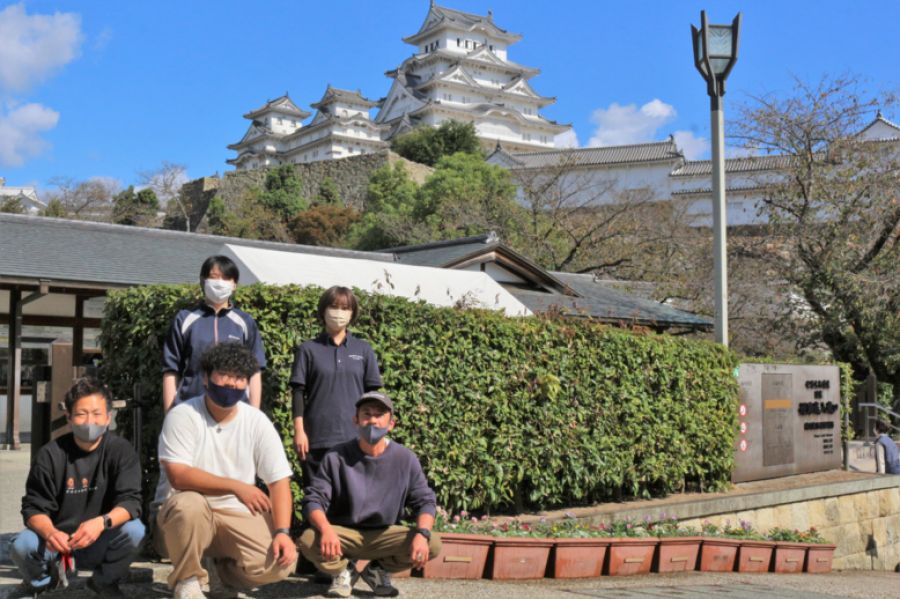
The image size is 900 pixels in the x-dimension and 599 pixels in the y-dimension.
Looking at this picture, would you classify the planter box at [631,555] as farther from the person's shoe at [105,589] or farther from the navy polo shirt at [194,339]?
the person's shoe at [105,589]

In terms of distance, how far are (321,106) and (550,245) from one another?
172 feet

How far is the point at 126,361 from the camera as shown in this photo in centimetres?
618

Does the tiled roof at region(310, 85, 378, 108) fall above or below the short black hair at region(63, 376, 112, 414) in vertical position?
above

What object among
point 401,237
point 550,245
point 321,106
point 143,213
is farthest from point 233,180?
point 550,245

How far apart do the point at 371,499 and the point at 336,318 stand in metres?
1.17

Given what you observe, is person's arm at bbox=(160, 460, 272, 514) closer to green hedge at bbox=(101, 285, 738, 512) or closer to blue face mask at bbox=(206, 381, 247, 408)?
blue face mask at bbox=(206, 381, 247, 408)

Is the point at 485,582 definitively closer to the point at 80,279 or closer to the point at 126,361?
the point at 126,361

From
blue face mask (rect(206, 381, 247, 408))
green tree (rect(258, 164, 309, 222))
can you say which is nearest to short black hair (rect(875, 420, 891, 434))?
blue face mask (rect(206, 381, 247, 408))

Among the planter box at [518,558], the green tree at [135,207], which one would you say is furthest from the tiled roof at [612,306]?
the green tree at [135,207]

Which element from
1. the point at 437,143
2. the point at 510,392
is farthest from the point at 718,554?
the point at 437,143

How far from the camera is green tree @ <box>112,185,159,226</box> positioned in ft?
168

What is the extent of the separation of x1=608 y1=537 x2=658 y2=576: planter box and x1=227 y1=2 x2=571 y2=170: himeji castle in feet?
210

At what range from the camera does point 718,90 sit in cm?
1111

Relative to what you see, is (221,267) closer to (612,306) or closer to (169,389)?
(169,389)
